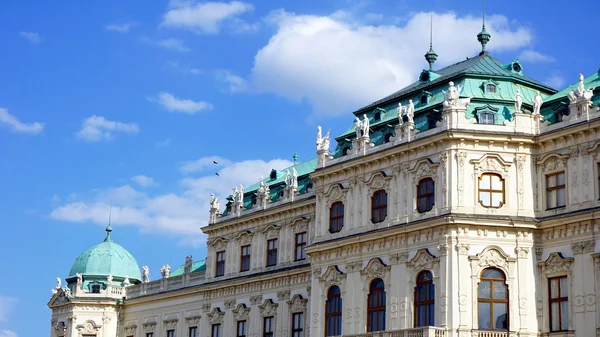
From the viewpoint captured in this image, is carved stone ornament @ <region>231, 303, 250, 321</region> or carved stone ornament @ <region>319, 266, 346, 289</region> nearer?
carved stone ornament @ <region>319, 266, 346, 289</region>

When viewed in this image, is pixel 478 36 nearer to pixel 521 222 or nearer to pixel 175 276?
pixel 521 222

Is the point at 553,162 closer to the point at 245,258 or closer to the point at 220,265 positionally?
the point at 245,258

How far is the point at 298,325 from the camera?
59875mm

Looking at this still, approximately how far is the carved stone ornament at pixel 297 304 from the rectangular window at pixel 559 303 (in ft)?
54.4

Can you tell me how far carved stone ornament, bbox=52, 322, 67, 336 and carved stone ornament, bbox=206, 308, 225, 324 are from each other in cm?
1691

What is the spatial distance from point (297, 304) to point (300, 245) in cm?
365

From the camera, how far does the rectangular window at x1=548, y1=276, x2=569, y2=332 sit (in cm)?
4616

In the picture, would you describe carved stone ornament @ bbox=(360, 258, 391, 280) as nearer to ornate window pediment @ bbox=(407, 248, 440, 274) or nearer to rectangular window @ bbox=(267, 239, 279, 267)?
ornate window pediment @ bbox=(407, 248, 440, 274)

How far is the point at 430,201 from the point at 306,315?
1315 cm

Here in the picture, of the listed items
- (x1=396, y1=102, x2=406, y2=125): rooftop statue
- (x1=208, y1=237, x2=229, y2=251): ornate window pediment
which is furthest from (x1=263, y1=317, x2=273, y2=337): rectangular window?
(x1=396, y1=102, x2=406, y2=125): rooftop statue

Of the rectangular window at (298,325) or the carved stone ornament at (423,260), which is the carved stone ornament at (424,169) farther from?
the rectangular window at (298,325)

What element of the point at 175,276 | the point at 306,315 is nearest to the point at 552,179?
the point at 306,315

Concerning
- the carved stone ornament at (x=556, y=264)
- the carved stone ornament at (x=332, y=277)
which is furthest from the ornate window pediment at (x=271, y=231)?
the carved stone ornament at (x=556, y=264)

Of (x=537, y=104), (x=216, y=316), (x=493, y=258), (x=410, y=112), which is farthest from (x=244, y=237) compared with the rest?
(x=537, y=104)
